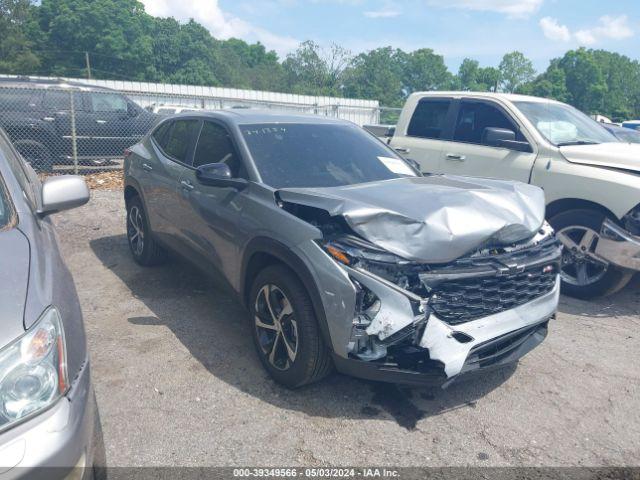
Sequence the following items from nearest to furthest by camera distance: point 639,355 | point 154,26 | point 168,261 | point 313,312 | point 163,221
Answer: point 313,312 < point 639,355 < point 163,221 < point 168,261 < point 154,26

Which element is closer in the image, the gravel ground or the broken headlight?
the gravel ground

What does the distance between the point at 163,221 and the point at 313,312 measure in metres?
2.46

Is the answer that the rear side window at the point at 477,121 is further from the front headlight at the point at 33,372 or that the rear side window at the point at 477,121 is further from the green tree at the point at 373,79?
the green tree at the point at 373,79

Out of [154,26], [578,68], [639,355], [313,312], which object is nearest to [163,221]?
[313,312]

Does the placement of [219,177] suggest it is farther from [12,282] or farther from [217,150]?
[12,282]

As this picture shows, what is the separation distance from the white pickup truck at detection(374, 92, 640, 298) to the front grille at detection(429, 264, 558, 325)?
1950mm

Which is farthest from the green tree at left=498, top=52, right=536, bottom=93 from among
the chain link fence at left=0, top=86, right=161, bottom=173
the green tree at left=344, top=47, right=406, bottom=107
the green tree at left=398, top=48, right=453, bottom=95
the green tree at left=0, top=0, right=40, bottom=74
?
the chain link fence at left=0, top=86, right=161, bottom=173

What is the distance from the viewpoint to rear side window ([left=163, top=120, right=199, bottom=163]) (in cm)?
461

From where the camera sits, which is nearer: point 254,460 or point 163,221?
point 254,460

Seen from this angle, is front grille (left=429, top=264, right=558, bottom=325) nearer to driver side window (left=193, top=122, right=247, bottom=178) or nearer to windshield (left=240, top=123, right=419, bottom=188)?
windshield (left=240, top=123, right=419, bottom=188)

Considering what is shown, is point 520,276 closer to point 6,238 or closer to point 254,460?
point 254,460

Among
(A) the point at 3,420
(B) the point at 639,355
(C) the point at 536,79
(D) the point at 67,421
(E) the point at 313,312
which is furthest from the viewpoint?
(C) the point at 536,79

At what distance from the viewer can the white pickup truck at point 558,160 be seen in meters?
4.77

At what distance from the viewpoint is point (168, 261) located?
5676 mm
